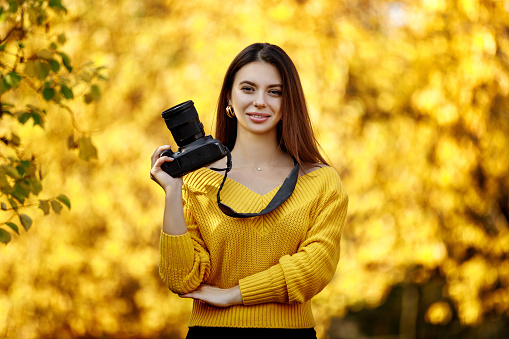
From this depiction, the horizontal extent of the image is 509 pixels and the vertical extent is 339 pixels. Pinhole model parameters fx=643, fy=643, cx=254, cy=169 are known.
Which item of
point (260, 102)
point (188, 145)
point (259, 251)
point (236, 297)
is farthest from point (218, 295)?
point (260, 102)

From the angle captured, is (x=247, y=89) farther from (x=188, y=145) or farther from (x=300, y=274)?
(x=300, y=274)

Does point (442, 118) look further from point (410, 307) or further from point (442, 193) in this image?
point (410, 307)

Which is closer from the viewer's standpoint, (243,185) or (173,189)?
(173,189)

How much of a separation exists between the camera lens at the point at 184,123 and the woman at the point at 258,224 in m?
0.06

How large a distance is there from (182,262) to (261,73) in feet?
1.98

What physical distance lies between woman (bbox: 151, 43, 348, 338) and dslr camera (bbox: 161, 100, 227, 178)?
0.12ft

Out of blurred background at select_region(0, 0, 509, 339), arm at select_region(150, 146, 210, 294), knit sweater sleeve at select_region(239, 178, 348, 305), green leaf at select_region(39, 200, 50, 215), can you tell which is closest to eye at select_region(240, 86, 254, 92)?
arm at select_region(150, 146, 210, 294)

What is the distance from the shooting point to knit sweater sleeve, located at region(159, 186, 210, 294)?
1777 millimetres

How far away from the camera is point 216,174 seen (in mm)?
1979

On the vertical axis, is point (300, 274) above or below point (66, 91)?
below

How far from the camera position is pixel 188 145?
1764 millimetres

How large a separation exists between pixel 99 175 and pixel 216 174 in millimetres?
2729

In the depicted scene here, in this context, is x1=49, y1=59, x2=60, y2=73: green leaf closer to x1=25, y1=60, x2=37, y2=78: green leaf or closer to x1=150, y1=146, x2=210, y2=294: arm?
x1=25, y1=60, x2=37, y2=78: green leaf

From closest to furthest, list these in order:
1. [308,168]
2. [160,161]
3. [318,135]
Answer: [160,161], [308,168], [318,135]
